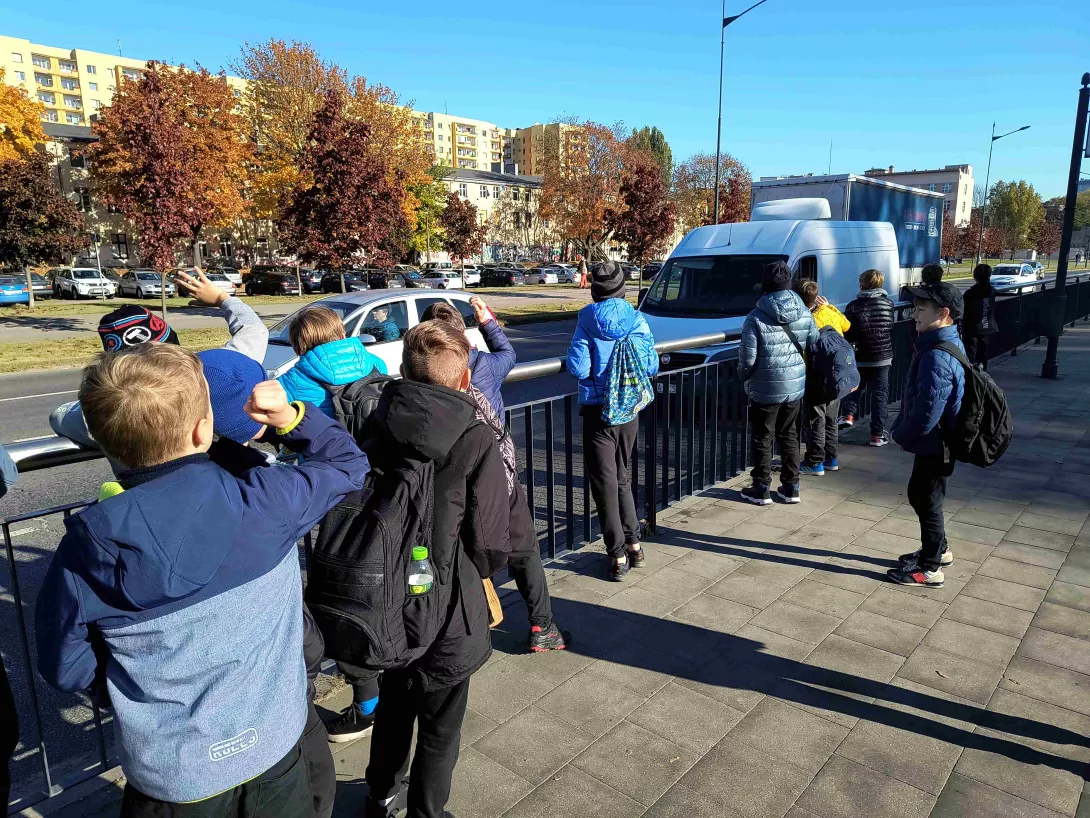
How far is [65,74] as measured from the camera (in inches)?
3910

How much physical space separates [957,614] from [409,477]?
3261 mm

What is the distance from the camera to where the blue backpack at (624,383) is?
412 centimetres

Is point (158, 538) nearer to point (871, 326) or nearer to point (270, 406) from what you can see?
point (270, 406)

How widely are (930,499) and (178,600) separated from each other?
3.94m

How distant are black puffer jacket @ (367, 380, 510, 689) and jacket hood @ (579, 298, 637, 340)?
199cm

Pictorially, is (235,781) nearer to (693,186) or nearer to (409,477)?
(409,477)

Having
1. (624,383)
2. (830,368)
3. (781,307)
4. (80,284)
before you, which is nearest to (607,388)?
(624,383)

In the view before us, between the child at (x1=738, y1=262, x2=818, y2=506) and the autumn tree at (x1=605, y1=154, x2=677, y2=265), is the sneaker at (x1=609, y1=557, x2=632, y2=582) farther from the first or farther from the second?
the autumn tree at (x1=605, y1=154, x2=677, y2=265)

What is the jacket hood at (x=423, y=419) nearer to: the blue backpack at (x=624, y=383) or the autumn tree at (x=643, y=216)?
the blue backpack at (x=624, y=383)

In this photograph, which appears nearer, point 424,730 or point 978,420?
point 424,730

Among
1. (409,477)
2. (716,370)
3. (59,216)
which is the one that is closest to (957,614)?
(716,370)

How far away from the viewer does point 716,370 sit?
579 centimetres

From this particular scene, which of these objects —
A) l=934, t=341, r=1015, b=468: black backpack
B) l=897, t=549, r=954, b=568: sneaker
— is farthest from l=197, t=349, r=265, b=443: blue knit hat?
l=897, t=549, r=954, b=568: sneaker

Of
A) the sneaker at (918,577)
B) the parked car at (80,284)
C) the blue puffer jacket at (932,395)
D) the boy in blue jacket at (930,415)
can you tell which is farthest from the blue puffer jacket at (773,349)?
the parked car at (80,284)
